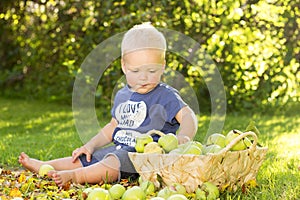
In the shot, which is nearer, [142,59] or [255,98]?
[142,59]

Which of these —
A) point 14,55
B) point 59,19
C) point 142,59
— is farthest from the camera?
point 14,55

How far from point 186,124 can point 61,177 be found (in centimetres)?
69

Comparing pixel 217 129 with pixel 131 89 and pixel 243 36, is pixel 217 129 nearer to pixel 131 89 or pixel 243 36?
pixel 131 89

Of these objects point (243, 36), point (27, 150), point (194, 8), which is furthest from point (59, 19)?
point (27, 150)

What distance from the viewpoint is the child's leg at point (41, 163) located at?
316 centimetres

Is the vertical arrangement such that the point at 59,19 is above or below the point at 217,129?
above

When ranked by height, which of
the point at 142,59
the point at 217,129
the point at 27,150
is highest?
the point at 142,59

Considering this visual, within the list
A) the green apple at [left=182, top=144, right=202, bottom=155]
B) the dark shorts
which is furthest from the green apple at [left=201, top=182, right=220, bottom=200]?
the dark shorts

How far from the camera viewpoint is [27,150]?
12.9 ft

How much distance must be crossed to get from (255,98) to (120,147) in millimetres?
3031

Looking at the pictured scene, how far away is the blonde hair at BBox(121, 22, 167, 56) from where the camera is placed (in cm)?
310

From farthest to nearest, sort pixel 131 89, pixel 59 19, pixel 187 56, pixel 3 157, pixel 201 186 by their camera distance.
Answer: pixel 59 19
pixel 187 56
pixel 3 157
pixel 131 89
pixel 201 186

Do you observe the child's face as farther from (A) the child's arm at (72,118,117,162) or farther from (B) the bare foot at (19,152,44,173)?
(B) the bare foot at (19,152,44,173)

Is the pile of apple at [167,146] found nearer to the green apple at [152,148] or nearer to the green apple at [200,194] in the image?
the green apple at [152,148]
